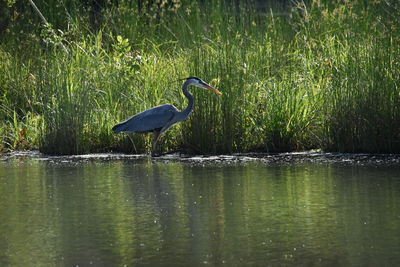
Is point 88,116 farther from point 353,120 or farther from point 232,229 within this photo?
point 232,229

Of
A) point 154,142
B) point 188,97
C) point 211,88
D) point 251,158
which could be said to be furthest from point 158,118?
point 251,158

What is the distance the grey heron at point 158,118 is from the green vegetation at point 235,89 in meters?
0.16

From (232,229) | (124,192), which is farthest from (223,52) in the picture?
(232,229)

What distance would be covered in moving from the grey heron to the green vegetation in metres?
0.16

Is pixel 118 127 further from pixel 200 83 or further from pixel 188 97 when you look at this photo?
pixel 200 83

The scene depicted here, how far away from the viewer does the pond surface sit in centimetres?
549

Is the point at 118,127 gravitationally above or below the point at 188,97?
below

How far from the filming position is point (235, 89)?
10945 millimetres

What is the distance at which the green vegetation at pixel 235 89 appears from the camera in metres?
10.2

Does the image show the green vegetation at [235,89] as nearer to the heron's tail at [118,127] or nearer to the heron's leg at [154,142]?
the heron's leg at [154,142]

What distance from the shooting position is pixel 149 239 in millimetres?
5977

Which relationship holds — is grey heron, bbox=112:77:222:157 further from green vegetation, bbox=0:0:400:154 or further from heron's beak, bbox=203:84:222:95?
green vegetation, bbox=0:0:400:154

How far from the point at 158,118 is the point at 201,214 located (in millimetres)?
3939

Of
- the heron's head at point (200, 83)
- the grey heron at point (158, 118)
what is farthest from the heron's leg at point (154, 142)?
the heron's head at point (200, 83)
